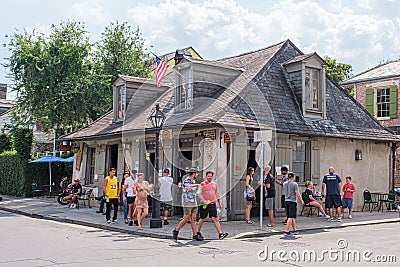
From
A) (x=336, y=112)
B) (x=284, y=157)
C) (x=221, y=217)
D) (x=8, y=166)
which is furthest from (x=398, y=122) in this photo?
(x=8, y=166)

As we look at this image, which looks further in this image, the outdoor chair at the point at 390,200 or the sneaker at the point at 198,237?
the outdoor chair at the point at 390,200

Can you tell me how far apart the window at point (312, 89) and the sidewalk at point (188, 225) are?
4.09 meters

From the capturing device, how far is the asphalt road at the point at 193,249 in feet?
29.5

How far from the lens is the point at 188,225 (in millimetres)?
15125

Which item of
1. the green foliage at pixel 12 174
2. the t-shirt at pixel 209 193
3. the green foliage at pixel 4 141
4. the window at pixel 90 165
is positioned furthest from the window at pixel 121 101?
the green foliage at pixel 4 141

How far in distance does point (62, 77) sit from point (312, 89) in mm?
14203

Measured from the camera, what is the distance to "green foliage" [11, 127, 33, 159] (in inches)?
1113

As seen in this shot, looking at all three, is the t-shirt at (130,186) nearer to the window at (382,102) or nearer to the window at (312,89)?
the window at (312,89)

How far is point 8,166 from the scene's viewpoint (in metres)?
30.3

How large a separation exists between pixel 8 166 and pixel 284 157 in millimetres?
19407

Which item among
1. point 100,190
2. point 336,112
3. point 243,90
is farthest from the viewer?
point 100,190

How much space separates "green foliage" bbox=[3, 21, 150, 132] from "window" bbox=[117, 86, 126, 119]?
5.34 metres

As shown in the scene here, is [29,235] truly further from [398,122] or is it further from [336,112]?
[398,122]

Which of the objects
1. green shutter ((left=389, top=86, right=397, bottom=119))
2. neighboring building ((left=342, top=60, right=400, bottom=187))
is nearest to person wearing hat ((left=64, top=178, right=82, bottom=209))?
neighboring building ((left=342, top=60, right=400, bottom=187))
